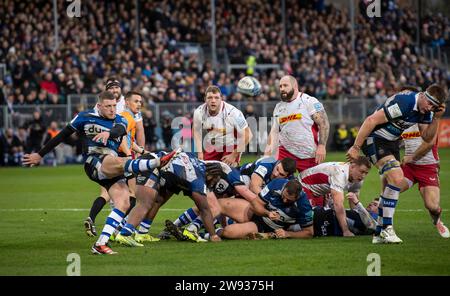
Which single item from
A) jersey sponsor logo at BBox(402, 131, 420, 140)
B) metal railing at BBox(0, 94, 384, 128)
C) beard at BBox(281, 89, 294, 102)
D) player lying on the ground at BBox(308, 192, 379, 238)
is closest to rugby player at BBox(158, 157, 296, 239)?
player lying on the ground at BBox(308, 192, 379, 238)

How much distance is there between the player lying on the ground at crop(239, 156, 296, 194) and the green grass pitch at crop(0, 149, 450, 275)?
43.4 inches

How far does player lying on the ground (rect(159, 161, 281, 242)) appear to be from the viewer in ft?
41.0

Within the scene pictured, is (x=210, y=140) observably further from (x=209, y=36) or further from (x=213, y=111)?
(x=209, y=36)

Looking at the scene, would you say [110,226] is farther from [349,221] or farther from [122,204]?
[349,221]

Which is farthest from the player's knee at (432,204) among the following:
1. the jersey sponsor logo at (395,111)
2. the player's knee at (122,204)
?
the player's knee at (122,204)

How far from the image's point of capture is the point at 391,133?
476 inches

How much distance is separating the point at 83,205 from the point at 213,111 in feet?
15.8

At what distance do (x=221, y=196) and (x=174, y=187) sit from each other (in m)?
1.00

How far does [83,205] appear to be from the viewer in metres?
18.5

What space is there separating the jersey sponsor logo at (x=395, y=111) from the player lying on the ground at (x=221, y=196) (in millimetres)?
2126

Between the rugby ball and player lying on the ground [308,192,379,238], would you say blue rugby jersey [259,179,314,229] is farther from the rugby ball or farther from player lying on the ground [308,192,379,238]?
the rugby ball

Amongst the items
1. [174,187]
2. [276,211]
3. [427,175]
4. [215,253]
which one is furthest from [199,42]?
[215,253]
